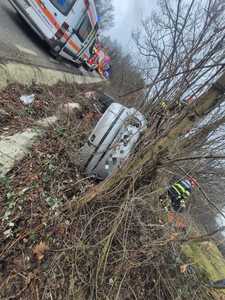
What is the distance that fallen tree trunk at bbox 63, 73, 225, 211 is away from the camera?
2086 mm

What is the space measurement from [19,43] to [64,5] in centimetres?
167

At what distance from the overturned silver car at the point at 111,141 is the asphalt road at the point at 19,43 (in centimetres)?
227

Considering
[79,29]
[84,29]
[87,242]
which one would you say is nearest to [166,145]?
[87,242]

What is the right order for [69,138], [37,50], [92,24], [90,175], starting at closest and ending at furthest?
[90,175], [69,138], [37,50], [92,24]

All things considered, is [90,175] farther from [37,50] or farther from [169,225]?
[37,50]

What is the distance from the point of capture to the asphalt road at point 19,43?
4516 mm

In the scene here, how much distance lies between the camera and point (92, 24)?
7965 millimetres

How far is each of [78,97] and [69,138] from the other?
2.30m

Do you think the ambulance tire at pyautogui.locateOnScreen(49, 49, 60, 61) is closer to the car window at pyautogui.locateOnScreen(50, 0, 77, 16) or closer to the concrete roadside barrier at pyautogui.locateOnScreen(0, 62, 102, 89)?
the car window at pyautogui.locateOnScreen(50, 0, 77, 16)

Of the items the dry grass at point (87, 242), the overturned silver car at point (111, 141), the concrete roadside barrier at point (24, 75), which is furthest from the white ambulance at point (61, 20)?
the dry grass at point (87, 242)

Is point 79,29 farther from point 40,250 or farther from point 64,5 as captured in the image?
point 40,250

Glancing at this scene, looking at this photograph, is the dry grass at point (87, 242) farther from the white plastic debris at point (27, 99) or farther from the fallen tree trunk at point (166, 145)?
the white plastic debris at point (27, 99)

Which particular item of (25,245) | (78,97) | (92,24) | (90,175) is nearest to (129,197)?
(90,175)

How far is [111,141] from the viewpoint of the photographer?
305cm
